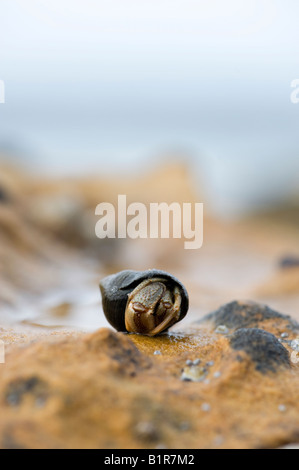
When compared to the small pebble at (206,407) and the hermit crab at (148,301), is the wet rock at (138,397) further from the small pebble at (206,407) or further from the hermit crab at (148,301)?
the hermit crab at (148,301)

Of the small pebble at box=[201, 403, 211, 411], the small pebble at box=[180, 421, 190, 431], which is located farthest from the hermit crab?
the small pebble at box=[180, 421, 190, 431]

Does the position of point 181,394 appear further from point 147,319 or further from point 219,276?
point 219,276

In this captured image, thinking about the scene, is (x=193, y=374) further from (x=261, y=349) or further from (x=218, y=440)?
(x=218, y=440)

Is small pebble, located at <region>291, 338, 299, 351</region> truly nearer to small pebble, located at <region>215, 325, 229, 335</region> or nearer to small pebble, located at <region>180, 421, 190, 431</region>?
small pebble, located at <region>215, 325, 229, 335</region>

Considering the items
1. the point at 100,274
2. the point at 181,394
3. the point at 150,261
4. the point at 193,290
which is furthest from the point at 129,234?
the point at 181,394

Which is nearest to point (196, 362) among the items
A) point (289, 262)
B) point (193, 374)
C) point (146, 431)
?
point (193, 374)

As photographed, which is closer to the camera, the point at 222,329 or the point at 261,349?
the point at 261,349
